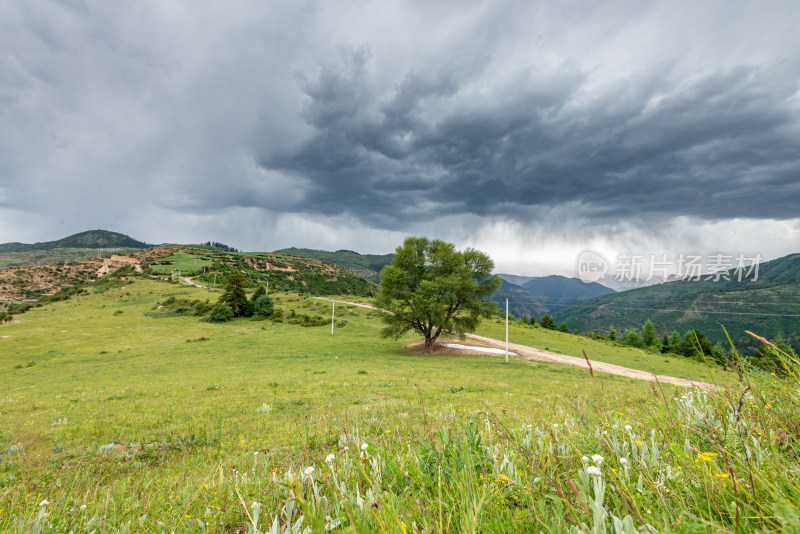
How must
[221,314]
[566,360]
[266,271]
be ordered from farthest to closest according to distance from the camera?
[266,271], [221,314], [566,360]

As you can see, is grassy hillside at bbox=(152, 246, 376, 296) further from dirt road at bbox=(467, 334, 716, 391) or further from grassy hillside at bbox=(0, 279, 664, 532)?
dirt road at bbox=(467, 334, 716, 391)

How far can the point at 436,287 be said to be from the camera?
30.9 meters

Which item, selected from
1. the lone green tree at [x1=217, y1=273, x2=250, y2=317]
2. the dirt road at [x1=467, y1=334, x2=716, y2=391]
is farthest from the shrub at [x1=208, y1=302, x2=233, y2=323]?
the dirt road at [x1=467, y1=334, x2=716, y2=391]

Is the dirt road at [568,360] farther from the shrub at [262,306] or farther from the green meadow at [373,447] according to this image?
the shrub at [262,306]

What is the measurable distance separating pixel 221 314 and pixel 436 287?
136ft

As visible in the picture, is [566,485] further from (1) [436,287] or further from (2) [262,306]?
(2) [262,306]

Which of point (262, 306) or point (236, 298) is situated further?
point (262, 306)

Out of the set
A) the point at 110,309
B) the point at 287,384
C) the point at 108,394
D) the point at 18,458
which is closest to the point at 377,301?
the point at 287,384

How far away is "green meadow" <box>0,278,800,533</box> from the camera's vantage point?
1683 mm

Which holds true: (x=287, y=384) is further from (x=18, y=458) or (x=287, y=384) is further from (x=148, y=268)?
(x=148, y=268)

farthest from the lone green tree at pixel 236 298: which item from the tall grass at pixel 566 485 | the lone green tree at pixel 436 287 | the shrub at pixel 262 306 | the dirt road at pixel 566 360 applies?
the tall grass at pixel 566 485

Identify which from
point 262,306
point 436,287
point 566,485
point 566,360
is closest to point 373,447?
point 566,485

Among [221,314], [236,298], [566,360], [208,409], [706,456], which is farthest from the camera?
[236,298]

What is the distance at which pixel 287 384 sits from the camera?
54.7 feet
